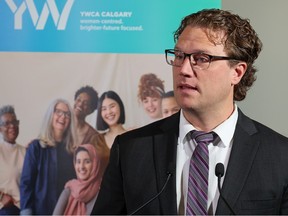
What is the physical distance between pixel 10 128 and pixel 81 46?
59cm

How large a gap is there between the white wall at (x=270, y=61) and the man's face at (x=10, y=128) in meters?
1.31

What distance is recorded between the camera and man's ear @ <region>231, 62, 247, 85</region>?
56.9 inches

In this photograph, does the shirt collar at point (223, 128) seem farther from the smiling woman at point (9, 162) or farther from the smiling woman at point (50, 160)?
the smiling woman at point (9, 162)

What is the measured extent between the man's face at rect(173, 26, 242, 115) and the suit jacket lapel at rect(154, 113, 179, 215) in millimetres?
146

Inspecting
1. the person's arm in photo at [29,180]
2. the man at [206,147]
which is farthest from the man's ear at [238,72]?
the person's arm in photo at [29,180]

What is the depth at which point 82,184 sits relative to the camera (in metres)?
2.04

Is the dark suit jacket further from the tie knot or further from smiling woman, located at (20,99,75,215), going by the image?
smiling woman, located at (20,99,75,215)

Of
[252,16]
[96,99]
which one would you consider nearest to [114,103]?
[96,99]

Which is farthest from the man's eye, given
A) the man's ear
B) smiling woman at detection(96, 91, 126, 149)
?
smiling woman at detection(96, 91, 126, 149)

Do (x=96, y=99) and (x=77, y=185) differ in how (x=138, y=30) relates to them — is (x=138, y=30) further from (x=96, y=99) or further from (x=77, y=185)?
(x=77, y=185)

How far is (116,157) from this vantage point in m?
1.48

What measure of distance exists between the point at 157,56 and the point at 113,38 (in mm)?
254

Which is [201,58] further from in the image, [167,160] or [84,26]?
[84,26]

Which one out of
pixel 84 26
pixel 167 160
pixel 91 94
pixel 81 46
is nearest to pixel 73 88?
pixel 91 94
